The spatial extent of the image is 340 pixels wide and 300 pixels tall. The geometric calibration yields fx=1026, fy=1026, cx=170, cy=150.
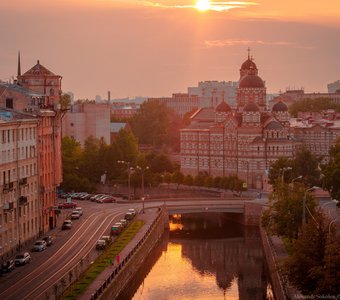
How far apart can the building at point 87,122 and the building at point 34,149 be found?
72459 mm

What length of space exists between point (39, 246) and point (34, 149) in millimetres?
11389

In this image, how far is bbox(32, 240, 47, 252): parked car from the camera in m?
81.9

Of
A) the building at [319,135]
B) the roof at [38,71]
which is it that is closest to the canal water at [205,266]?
the roof at [38,71]

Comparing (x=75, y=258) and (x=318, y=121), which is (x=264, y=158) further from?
(x=75, y=258)

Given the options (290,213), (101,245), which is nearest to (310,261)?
(290,213)

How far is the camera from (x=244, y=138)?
14825cm

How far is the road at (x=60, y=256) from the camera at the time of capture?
66.1 meters

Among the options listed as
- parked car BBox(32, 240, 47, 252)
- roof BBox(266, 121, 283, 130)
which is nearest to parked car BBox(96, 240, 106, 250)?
parked car BBox(32, 240, 47, 252)

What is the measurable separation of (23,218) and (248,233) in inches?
1241

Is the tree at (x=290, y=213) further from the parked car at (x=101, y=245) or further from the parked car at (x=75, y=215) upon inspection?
the parked car at (x=75, y=215)

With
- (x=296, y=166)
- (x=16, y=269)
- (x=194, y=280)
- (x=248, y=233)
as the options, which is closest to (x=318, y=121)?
(x=296, y=166)

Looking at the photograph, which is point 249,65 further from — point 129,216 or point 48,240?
point 48,240

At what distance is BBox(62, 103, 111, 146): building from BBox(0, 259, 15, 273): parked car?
105109 millimetres

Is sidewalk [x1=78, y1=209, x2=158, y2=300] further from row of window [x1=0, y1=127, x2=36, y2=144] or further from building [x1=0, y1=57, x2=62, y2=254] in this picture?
row of window [x1=0, y1=127, x2=36, y2=144]
